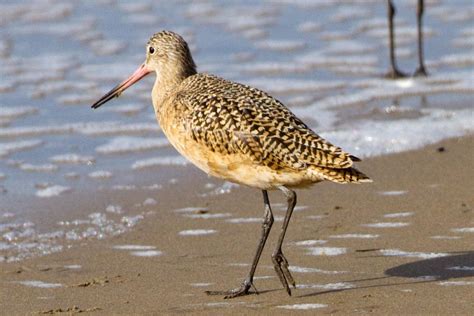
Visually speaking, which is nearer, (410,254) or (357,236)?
(410,254)

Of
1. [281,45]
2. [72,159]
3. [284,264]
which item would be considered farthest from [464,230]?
[281,45]

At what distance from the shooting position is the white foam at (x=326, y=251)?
6309 mm

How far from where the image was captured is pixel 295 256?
6305 mm

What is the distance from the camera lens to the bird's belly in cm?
572

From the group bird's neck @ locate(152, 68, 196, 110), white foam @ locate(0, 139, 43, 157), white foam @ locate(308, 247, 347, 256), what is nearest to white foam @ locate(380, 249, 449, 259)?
white foam @ locate(308, 247, 347, 256)

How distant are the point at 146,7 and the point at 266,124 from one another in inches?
350

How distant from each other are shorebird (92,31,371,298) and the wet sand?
251 mm

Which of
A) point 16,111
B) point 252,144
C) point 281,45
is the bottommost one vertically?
point 281,45

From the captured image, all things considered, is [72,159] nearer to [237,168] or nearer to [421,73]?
[237,168]

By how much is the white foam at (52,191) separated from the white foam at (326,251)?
2.10 meters

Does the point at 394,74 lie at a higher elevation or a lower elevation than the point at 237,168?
lower

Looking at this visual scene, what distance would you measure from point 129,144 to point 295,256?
2.96 m

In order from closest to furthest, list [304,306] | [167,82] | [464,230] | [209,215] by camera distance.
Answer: [304,306], [464,230], [167,82], [209,215]

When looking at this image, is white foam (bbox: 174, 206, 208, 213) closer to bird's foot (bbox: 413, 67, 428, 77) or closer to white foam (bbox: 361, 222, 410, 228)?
white foam (bbox: 361, 222, 410, 228)
